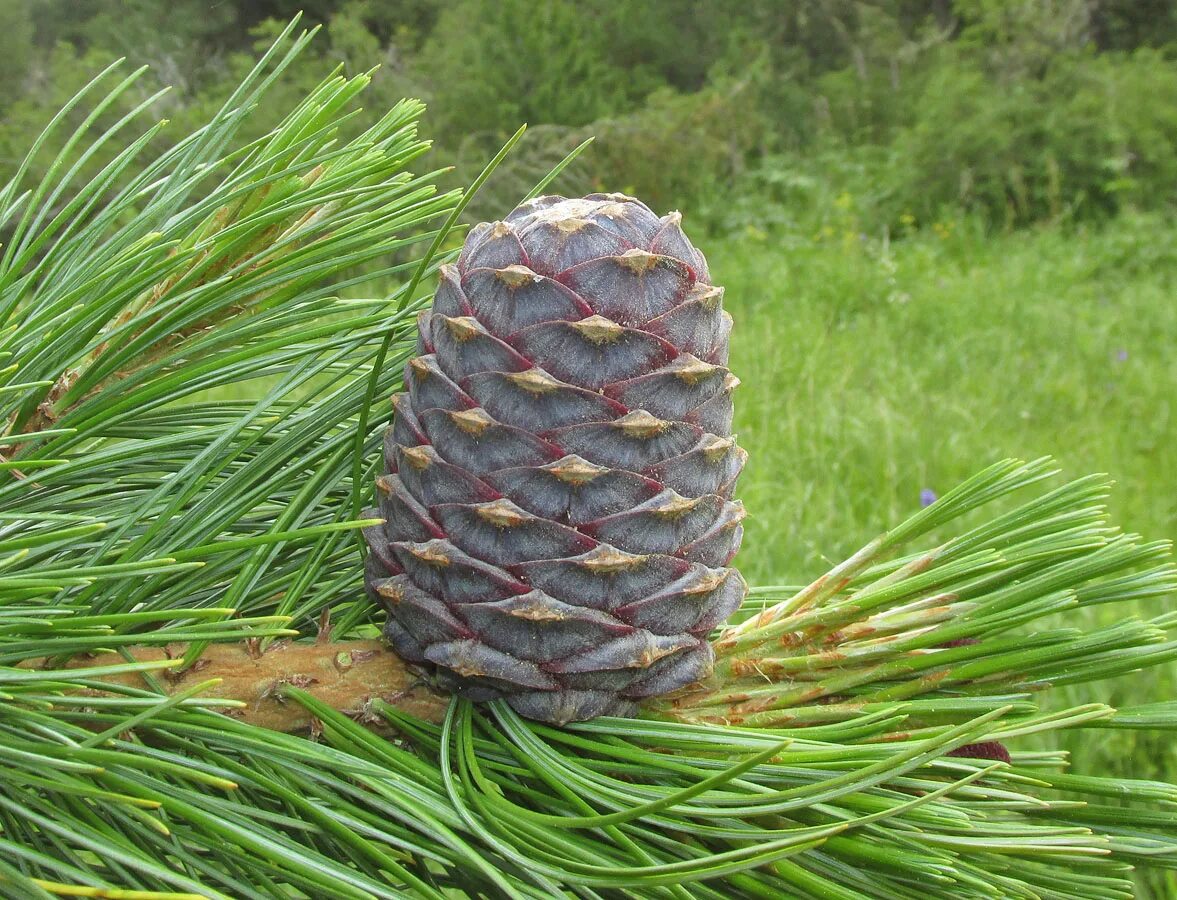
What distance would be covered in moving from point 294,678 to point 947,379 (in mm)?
3024

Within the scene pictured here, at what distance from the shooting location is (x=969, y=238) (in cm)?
492

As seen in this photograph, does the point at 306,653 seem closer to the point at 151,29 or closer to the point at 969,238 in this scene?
the point at 969,238

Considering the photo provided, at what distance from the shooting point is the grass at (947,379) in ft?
7.45

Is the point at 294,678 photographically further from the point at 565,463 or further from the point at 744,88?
the point at 744,88

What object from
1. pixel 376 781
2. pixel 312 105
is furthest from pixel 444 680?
pixel 312 105

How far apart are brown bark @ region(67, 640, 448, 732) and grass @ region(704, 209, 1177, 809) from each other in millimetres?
1344

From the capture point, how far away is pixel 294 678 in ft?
1.52

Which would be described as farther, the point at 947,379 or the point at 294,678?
the point at 947,379

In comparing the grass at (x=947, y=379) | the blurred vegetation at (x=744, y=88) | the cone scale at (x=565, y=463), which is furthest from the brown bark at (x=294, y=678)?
the blurred vegetation at (x=744, y=88)

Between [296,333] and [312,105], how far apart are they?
0.11 meters

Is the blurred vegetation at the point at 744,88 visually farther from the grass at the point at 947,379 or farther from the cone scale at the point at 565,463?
the cone scale at the point at 565,463

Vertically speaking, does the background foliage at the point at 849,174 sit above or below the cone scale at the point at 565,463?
below

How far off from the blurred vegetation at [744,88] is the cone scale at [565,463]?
4.39 m

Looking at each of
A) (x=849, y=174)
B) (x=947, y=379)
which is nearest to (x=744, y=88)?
(x=849, y=174)
